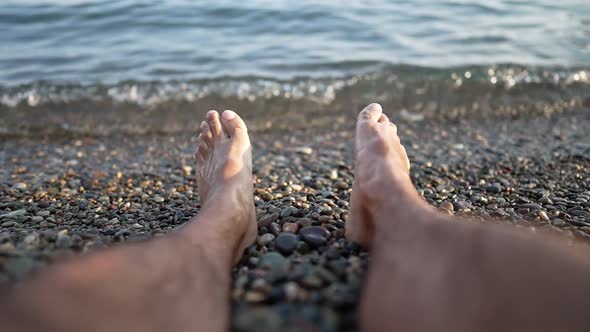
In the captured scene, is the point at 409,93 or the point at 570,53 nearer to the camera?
the point at 409,93

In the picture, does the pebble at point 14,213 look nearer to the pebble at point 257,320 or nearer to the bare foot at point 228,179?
the bare foot at point 228,179

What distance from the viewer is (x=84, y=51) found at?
7.24 meters

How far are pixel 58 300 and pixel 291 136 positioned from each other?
403cm

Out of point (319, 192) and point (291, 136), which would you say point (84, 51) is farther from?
point (319, 192)

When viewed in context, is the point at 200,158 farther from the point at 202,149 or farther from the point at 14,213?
the point at 14,213

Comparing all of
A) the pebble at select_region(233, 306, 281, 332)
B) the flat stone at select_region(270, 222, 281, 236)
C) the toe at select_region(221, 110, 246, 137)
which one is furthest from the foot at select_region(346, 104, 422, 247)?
the toe at select_region(221, 110, 246, 137)

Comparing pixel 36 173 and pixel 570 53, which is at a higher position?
pixel 570 53

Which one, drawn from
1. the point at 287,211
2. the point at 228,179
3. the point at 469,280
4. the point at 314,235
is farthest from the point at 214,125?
the point at 469,280

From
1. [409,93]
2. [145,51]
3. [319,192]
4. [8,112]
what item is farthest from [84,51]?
[319,192]

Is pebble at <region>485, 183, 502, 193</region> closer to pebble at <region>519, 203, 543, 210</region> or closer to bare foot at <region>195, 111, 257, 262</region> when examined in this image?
pebble at <region>519, 203, 543, 210</region>

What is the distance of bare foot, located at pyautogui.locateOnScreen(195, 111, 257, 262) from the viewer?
2046mm

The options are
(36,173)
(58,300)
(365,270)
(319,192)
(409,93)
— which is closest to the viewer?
(58,300)

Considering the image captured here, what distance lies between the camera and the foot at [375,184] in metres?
1.88

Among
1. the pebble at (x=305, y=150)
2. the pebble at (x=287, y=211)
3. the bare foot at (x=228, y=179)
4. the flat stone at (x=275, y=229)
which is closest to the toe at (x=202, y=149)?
the bare foot at (x=228, y=179)
